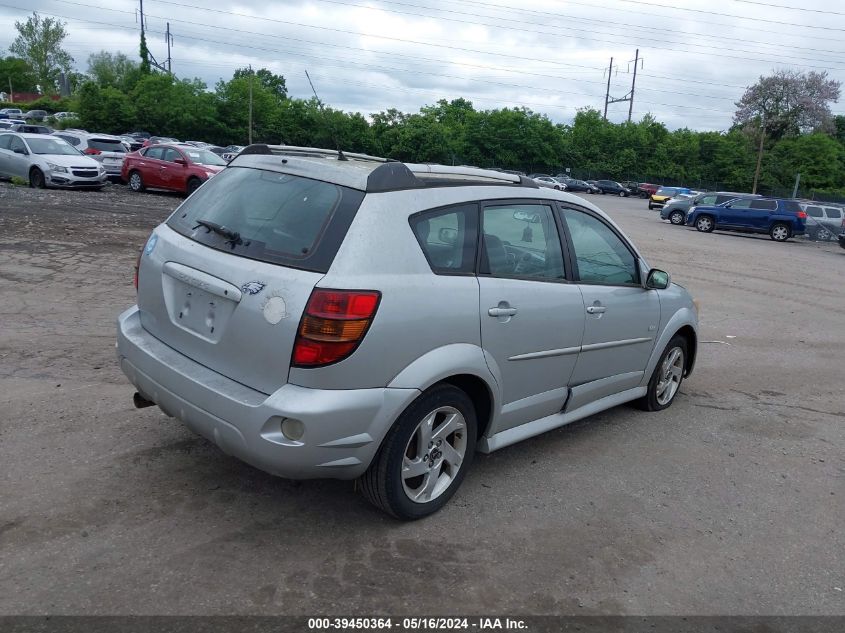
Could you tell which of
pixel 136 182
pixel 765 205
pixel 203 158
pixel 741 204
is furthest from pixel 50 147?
pixel 765 205


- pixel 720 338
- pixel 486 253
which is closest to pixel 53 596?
pixel 486 253

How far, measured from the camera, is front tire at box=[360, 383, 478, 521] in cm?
351

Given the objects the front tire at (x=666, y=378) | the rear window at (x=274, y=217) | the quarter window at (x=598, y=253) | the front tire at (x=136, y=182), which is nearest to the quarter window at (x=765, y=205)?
the front tire at (x=136, y=182)

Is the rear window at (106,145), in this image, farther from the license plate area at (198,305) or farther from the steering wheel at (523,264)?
the steering wheel at (523,264)

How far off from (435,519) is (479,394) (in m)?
0.71

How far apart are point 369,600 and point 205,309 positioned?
5.22ft

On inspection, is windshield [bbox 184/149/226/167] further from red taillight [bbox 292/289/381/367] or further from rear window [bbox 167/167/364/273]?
red taillight [bbox 292/289/381/367]

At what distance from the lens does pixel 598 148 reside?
73.5 metres

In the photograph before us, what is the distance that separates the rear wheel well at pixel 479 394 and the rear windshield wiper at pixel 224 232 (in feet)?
4.21

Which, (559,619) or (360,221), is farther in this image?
(360,221)

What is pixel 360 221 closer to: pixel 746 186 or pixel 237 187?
pixel 237 187

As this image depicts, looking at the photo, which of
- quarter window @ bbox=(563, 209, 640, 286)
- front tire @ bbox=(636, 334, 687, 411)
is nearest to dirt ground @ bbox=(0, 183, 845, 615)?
front tire @ bbox=(636, 334, 687, 411)

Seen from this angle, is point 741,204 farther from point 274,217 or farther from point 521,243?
point 274,217

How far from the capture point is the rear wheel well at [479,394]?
382 centimetres
